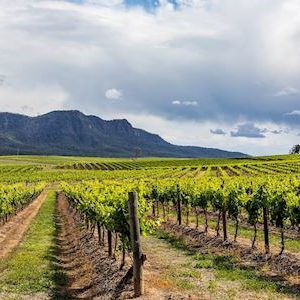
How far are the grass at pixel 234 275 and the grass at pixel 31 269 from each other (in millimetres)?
6165

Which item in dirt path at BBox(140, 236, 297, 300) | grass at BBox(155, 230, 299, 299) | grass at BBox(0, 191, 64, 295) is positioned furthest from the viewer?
grass at BBox(0, 191, 64, 295)

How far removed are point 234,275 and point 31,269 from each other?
9.60m

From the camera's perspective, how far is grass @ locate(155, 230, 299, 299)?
1644cm

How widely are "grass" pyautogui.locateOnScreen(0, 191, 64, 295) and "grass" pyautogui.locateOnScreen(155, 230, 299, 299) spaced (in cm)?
617

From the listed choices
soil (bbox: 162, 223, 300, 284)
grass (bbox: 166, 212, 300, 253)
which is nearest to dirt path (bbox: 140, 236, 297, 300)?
soil (bbox: 162, 223, 300, 284)

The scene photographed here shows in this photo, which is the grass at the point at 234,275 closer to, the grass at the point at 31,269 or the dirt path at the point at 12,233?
the grass at the point at 31,269

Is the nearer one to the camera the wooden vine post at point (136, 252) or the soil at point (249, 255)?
the wooden vine post at point (136, 252)

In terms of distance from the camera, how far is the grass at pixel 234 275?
16.4 m

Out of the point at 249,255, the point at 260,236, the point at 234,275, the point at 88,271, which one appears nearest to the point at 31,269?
the point at 88,271

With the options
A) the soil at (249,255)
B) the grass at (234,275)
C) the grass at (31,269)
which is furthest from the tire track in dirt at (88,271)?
the soil at (249,255)

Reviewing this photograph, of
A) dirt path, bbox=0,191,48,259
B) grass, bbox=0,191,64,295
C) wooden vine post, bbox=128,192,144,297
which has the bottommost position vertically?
dirt path, bbox=0,191,48,259

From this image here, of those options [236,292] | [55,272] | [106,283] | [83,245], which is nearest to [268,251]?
[236,292]

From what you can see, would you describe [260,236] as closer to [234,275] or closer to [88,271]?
[234,275]

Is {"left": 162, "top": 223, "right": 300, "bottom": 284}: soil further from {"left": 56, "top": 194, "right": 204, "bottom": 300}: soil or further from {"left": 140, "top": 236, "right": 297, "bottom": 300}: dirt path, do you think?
{"left": 56, "top": 194, "right": 204, "bottom": 300}: soil
